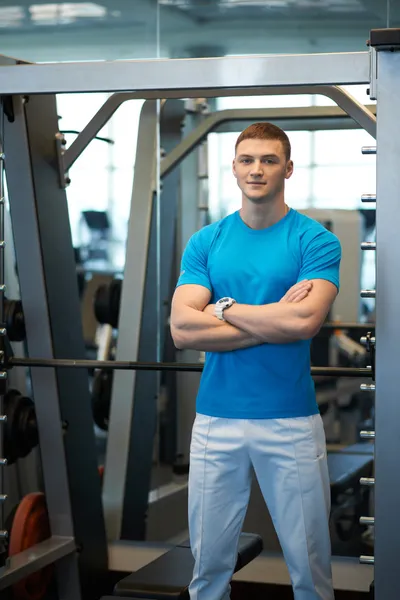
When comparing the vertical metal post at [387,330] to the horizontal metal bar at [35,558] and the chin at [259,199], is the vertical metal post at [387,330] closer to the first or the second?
the chin at [259,199]

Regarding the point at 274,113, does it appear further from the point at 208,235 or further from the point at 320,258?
the point at 320,258

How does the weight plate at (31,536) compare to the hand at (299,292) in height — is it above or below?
below

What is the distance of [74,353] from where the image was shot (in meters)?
3.24

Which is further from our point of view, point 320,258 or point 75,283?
point 75,283

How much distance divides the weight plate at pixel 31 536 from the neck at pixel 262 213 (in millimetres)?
1391

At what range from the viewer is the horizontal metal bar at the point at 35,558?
2.85 metres

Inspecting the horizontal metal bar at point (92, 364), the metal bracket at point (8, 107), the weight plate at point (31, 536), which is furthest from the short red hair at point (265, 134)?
the weight plate at point (31, 536)

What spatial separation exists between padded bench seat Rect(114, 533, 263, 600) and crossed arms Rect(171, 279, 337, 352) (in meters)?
0.68

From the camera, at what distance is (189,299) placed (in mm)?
2367

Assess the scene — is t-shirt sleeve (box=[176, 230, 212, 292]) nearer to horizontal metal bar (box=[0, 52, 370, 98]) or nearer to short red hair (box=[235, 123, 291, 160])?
short red hair (box=[235, 123, 291, 160])

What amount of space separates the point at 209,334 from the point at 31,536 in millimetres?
1273

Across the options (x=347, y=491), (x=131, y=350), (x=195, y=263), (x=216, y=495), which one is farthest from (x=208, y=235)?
(x=347, y=491)

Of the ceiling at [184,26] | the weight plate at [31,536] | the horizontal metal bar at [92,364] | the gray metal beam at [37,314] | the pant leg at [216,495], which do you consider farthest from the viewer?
the ceiling at [184,26]

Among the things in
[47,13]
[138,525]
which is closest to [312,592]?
[138,525]
